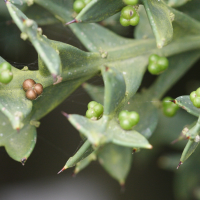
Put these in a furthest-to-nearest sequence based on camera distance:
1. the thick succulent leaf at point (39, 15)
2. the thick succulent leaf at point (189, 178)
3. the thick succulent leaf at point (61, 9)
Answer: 1. the thick succulent leaf at point (189, 178)
2. the thick succulent leaf at point (39, 15)
3. the thick succulent leaf at point (61, 9)

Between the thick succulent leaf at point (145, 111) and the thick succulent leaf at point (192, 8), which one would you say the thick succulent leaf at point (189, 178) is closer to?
the thick succulent leaf at point (145, 111)

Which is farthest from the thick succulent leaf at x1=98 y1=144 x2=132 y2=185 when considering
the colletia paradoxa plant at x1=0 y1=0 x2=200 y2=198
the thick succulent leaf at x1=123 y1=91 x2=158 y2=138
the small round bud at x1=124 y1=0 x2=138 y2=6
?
the small round bud at x1=124 y1=0 x2=138 y2=6

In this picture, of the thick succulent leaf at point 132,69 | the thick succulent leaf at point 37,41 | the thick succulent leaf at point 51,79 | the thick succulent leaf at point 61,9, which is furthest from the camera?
the thick succulent leaf at point 61,9

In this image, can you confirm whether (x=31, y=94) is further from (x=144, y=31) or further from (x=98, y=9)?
(x=144, y=31)

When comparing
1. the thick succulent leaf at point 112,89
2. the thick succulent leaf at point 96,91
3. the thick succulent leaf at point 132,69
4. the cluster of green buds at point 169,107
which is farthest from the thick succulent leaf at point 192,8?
the thick succulent leaf at point 112,89

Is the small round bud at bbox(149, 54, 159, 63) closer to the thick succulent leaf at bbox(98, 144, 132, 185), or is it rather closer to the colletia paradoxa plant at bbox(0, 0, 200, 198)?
the colletia paradoxa plant at bbox(0, 0, 200, 198)

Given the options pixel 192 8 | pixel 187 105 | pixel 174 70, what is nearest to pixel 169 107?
pixel 174 70
